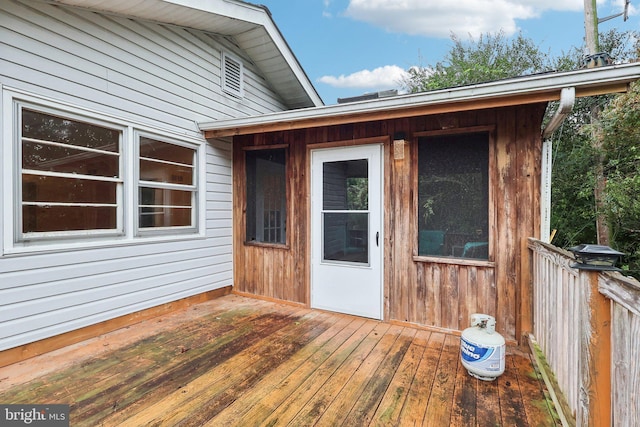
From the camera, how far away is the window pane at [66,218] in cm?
267

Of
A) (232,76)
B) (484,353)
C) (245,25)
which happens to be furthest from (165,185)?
(484,353)

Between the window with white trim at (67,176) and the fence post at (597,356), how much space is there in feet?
12.7

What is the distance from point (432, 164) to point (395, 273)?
1241 mm

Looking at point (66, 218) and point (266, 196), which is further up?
point (266, 196)

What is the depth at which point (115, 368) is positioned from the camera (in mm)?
2490

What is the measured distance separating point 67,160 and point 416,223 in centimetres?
344

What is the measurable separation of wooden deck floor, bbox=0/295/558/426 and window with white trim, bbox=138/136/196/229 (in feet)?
4.21

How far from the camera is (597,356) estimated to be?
141cm

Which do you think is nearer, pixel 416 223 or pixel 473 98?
pixel 473 98

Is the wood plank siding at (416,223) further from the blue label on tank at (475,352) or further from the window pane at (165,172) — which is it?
the window pane at (165,172)

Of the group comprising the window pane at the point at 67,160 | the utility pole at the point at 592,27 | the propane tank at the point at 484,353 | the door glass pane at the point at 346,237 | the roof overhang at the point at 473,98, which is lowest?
Answer: the propane tank at the point at 484,353

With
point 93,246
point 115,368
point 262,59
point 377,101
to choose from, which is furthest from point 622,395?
point 262,59

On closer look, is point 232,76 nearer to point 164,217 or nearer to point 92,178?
point 164,217

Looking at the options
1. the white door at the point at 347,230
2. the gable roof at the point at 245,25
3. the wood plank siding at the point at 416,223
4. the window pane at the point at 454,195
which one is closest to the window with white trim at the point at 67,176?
the gable roof at the point at 245,25
